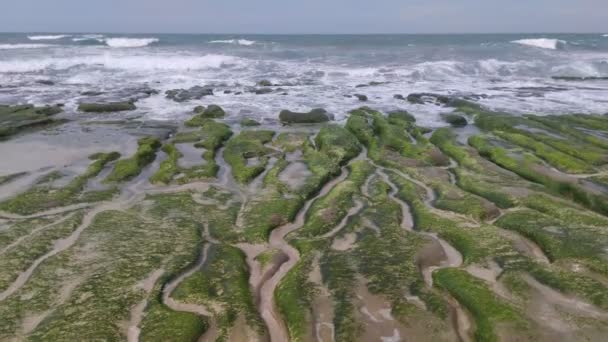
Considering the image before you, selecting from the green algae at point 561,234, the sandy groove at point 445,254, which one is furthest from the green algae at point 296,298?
the green algae at point 561,234

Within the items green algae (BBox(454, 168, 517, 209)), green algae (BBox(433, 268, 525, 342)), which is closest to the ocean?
green algae (BBox(454, 168, 517, 209))

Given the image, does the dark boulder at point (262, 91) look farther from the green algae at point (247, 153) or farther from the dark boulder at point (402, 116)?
the green algae at point (247, 153)

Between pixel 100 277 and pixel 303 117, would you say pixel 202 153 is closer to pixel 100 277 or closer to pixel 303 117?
pixel 303 117

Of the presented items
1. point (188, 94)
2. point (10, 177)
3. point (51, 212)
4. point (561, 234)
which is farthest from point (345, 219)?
point (188, 94)

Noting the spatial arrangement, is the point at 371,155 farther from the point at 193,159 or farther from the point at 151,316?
the point at 151,316

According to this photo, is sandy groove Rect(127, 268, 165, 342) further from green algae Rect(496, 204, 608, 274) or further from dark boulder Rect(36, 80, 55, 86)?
dark boulder Rect(36, 80, 55, 86)

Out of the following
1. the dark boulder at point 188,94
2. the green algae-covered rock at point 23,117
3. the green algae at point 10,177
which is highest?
the green algae at point 10,177
